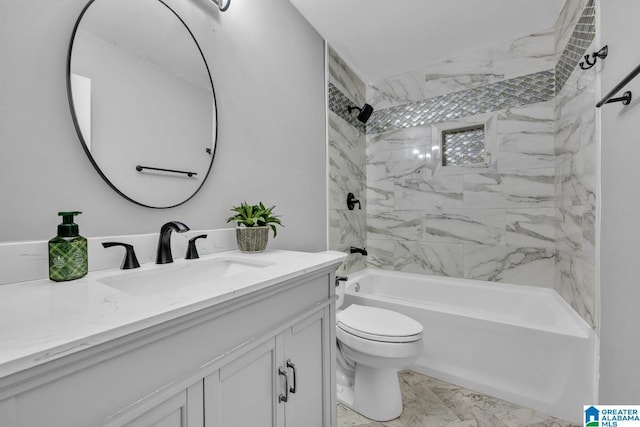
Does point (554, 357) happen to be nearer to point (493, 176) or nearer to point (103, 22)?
point (493, 176)

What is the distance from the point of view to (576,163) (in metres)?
Result: 1.67

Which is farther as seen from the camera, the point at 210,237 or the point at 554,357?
the point at 554,357

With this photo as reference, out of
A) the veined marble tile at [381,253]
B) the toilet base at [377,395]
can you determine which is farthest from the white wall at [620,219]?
the veined marble tile at [381,253]

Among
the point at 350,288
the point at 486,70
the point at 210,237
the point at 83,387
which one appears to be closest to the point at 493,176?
the point at 486,70

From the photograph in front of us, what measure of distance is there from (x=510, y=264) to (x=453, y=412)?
127 centimetres

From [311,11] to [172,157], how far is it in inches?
60.5

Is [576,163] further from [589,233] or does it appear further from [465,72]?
[465,72]

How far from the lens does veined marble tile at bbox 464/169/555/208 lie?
212 cm

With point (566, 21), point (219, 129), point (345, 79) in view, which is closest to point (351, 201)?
point (345, 79)

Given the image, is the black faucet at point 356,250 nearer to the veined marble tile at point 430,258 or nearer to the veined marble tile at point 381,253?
the veined marble tile at point 381,253

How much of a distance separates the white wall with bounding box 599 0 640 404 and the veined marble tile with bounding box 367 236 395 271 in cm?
156

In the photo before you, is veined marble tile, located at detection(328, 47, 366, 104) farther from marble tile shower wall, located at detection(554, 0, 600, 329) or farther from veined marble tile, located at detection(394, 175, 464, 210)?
marble tile shower wall, located at detection(554, 0, 600, 329)

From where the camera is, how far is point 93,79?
904 mm

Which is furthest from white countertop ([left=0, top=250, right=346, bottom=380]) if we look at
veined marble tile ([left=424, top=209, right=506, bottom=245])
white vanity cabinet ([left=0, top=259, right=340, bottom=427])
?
veined marble tile ([left=424, top=209, right=506, bottom=245])
